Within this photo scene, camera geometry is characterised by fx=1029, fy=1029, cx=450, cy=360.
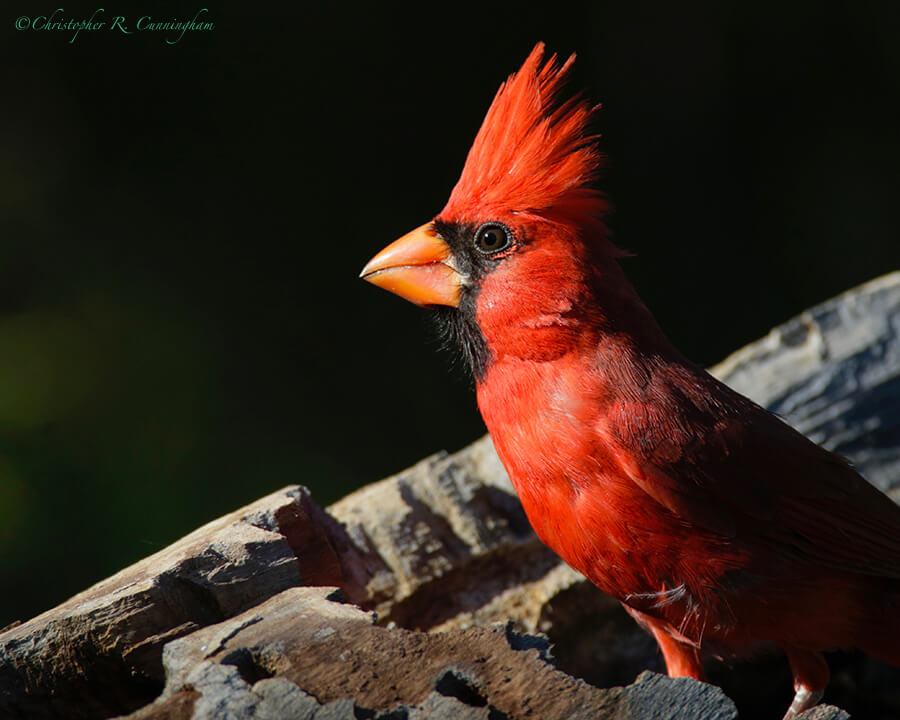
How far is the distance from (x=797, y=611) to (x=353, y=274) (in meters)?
2.38

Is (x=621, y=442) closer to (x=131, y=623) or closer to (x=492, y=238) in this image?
(x=492, y=238)

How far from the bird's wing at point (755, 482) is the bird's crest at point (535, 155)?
0.43 m

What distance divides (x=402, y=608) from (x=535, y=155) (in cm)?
101

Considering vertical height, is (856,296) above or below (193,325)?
below

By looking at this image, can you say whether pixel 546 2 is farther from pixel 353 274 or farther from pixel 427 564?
pixel 427 564

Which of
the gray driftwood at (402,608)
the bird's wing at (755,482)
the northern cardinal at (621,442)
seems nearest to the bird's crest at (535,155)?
the northern cardinal at (621,442)

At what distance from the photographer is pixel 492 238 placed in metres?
2.03

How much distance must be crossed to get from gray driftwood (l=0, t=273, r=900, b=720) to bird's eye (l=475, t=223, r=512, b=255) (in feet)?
1.96

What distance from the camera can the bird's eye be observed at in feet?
6.61

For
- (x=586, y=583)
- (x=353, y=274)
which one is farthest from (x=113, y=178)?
(x=586, y=583)

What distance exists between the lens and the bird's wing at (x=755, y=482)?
183 cm

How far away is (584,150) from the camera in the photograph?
199 cm

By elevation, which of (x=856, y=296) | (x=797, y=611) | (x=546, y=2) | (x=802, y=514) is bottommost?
(x=797, y=611)

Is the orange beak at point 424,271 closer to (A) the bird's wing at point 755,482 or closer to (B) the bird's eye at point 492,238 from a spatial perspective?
(B) the bird's eye at point 492,238
